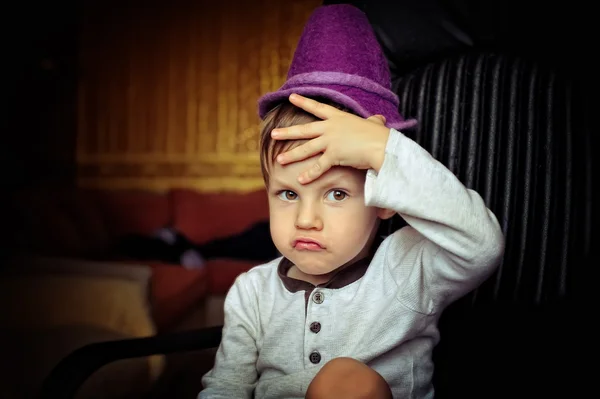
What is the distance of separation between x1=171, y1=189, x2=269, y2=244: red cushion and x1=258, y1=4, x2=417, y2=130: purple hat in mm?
2323

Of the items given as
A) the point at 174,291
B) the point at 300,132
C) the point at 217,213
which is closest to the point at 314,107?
the point at 300,132

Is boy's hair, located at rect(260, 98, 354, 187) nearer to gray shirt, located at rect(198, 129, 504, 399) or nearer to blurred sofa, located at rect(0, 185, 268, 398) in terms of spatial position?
gray shirt, located at rect(198, 129, 504, 399)

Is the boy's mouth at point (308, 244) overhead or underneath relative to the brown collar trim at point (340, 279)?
overhead

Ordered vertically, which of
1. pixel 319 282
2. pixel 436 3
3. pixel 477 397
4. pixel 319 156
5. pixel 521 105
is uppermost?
pixel 436 3

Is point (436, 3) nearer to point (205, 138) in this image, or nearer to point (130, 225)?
point (130, 225)

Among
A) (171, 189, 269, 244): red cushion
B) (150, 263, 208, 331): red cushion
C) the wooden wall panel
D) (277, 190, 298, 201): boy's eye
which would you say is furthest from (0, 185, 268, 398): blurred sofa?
the wooden wall panel

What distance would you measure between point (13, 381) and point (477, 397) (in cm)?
95

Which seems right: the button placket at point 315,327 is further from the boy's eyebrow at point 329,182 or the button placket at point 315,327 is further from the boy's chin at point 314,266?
the boy's eyebrow at point 329,182

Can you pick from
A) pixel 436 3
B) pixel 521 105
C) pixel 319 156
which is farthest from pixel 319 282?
pixel 436 3

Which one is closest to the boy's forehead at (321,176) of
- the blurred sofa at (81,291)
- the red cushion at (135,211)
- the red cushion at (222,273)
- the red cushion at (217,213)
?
the blurred sofa at (81,291)

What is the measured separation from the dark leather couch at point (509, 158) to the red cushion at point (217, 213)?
89.0 inches

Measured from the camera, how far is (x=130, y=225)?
Answer: 10.3ft

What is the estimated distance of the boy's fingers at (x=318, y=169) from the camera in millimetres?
681

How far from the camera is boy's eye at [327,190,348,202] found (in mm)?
732
